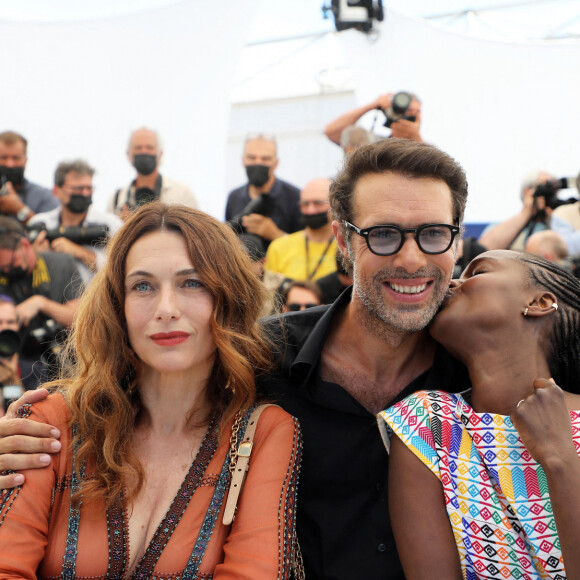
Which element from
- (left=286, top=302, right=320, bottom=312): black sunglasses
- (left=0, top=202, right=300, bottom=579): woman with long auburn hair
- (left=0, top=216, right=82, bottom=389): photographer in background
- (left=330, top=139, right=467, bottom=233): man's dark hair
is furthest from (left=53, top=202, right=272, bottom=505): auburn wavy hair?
(left=0, top=216, right=82, bottom=389): photographer in background

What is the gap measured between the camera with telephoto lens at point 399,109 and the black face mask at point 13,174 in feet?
7.99

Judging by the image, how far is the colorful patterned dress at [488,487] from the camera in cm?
175

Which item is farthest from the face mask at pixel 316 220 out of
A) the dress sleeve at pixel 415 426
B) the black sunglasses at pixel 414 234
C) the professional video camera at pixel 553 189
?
the dress sleeve at pixel 415 426

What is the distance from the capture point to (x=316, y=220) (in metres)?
4.54

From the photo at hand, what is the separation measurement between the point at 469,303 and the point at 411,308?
22 cm

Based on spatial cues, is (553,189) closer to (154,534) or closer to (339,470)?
(339,470)

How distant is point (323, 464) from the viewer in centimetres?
219

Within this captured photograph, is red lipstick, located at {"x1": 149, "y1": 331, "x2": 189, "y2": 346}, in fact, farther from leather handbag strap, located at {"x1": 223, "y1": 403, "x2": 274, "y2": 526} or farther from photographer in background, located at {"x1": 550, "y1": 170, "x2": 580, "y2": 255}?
photographer in background, located at {"x1": 550, "y1": 170, "x2": 580, "y2": 255}

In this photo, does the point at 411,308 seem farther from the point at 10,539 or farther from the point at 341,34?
the point at 341,34

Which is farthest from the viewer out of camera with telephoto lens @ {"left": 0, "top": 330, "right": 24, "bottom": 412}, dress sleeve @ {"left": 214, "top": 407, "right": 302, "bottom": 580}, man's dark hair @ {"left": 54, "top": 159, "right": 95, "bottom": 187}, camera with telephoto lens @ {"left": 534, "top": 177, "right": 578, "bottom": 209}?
man's dark hair @ {"left": 54, "top": 159, "right": 95, "bottom": 187}

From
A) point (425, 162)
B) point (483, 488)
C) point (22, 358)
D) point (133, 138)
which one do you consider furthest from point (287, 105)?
point (483, 488)

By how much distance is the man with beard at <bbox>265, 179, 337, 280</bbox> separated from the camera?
4389 millimetres

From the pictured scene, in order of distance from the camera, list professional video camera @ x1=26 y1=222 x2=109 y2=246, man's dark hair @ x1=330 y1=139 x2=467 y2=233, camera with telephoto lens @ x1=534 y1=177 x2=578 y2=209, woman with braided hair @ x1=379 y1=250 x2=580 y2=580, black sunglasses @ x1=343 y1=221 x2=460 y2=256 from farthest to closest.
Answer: professional video camera @ x1=26 y1=222 x2=109 y2=246 → camera with telephoto lens @ x1=534 y1=177 x2=578 y2=209 → man's dark hair @ x1=330 y1=139 x2=467 y2=233 → black sunglasses @ x1=343 y1=221 x2=460 y2=256 → woman with braided hair @ x1=379 y1=250 x2=580 y2=580

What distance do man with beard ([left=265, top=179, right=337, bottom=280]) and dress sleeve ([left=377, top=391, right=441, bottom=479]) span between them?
7.85ft
